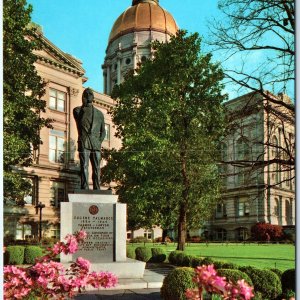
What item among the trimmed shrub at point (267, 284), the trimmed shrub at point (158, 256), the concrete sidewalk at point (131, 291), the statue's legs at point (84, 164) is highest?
the statue's legs at point (84, 164)

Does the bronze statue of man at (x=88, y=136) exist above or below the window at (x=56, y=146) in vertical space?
below

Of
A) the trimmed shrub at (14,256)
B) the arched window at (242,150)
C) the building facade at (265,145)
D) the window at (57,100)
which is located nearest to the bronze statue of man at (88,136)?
the building facade at (265,145)

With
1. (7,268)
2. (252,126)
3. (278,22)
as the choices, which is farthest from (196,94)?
(7,268)

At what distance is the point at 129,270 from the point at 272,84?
5688mm

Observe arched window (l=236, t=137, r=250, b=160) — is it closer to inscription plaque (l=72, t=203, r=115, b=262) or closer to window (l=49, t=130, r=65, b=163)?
inscription plaque (l=72, t=203, r=115, b=262)

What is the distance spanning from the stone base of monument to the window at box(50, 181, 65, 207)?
83.5 ft

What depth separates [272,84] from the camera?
11242 millimetres

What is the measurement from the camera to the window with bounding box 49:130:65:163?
1442 inches

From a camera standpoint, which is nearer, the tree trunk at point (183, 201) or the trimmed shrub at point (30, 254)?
the trimmed shrub at point (30, 254)

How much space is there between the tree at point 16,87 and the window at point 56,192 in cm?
1289

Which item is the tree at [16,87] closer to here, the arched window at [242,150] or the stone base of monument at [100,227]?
the stone base of monument at [100,227]

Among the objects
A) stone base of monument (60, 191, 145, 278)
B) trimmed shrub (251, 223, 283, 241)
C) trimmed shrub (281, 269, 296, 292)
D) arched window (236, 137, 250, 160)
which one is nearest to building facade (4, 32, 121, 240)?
trimmed shrub (251, 223, 283, 241)

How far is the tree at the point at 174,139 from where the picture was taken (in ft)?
74.9

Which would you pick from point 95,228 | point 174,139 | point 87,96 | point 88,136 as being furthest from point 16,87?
point 95,228
